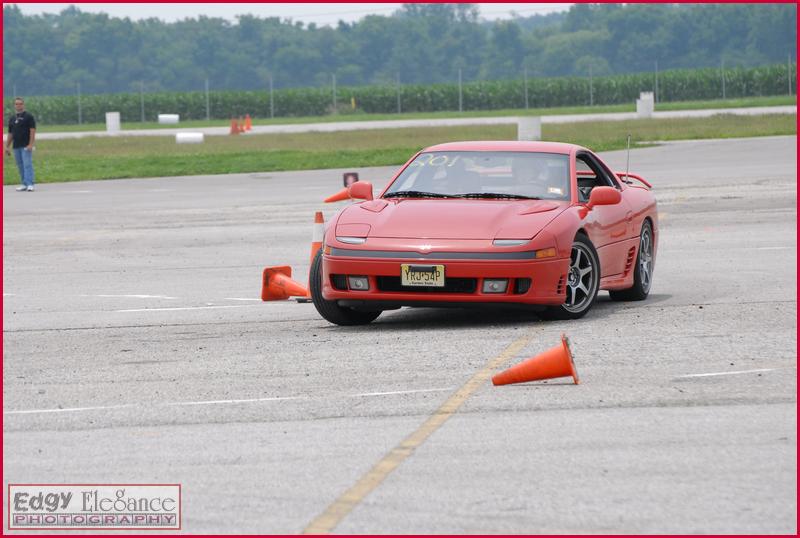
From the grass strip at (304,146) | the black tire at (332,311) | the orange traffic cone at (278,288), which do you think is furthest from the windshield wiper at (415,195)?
the grass strip at (304,146)

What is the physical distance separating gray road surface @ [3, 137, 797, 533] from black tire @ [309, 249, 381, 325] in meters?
0.13

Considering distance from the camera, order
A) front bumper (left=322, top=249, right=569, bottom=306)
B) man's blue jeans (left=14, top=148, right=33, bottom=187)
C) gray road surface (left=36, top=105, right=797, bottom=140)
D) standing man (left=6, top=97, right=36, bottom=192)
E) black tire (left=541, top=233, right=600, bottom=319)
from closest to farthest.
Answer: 1. front bumper (left=322, top=249, right=569, bottom=306)
2. black tire (left=541, top=233, right=600, bottom=319)
3. standing man (left=6, top=97, right=36, bottom=192)
4. man's blue jeans (left=14, top=148, right=33, bottom=187)
5. gray road surface (left=36, top=105, right=797, bottom=140)

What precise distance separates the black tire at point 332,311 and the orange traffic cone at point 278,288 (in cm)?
144

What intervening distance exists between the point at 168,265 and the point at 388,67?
11765 cm

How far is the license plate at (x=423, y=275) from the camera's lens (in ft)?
34.7

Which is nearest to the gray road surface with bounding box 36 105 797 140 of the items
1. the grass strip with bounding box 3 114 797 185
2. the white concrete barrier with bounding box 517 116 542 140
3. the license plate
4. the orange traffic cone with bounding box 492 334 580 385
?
the grass strip with bounding box 3 114 797 185

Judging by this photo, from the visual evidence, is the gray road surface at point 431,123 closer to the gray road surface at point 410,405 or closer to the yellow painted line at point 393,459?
the gray road surface at point 410,405

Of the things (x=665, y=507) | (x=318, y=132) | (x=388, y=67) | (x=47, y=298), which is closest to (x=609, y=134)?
(x=318, y=132)

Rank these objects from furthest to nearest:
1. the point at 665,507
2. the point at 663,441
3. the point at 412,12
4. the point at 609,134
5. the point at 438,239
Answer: the point at 412,12, the point at 609,134, the point at 438,239, the point at 663,441, the point at 665,507

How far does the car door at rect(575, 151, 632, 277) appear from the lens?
11.6m

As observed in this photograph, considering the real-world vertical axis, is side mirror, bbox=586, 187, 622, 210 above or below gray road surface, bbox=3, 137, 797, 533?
above

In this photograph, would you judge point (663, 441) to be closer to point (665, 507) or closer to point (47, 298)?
point (665, 507)

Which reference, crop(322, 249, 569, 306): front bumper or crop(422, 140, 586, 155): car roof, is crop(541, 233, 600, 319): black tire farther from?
crop(422, 140, 586, 155): car roof

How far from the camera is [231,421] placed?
25.1 feet
